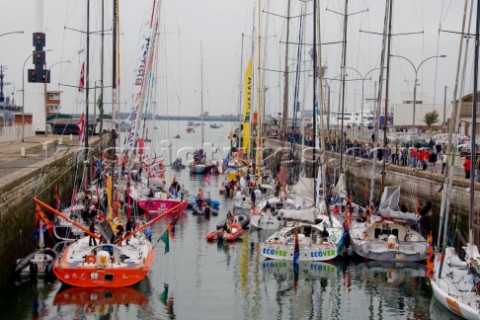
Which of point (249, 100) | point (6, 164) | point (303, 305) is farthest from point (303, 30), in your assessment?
point (303, 305)

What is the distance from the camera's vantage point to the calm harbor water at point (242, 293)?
2916cm

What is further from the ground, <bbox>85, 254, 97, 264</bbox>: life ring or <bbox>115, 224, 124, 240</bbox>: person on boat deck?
<bbox>115, 224, 124, 240</bbox>: person on boat deck

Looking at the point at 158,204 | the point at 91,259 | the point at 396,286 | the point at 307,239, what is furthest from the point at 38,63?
the point at 396,286

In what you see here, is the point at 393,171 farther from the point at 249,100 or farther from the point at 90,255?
the point at 90,255

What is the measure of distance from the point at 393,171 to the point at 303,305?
75.2 ft

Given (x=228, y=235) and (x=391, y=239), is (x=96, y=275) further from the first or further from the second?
(x=391, y=239)

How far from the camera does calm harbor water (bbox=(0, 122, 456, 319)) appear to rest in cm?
2916

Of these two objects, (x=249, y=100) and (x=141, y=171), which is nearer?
(x=141, y=171)

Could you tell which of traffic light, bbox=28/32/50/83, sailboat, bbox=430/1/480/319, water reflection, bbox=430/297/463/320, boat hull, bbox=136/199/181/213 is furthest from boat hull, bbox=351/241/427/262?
traffic light, bbox=28/32/50/83

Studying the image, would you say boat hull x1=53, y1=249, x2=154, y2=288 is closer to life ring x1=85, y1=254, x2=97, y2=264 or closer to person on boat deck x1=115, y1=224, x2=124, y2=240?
life ring x1=85, y1=254, x2=97, y2=264

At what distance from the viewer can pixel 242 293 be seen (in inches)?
1272

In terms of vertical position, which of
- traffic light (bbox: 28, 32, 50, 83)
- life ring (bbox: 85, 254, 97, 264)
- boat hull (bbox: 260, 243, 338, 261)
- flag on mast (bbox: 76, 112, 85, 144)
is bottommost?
boat hull (bbox: 260, 243, 338, 261)

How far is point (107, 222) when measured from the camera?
34.1 metres

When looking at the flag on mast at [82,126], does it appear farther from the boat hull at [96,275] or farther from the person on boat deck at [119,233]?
the boat hull at [96,275]
